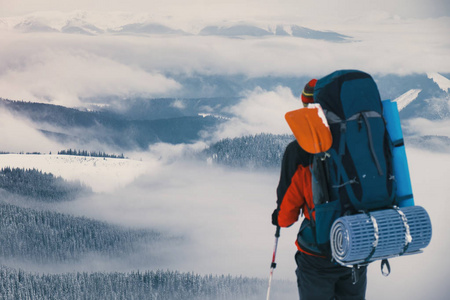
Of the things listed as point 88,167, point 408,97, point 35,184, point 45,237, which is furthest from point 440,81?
point 88,167

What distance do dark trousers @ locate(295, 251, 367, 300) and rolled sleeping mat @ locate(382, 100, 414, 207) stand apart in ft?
2.14

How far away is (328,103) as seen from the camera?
319cm

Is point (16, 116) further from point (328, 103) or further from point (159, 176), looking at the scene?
point (328, 103)

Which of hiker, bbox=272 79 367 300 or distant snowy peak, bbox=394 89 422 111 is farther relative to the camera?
distant snowy peak, bbox=394 89 422 111

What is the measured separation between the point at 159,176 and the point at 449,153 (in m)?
80.6

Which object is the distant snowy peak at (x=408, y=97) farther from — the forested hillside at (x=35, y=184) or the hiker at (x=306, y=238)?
the hiker at (x=306, y=238)

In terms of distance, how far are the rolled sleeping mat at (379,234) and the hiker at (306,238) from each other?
0.30 m

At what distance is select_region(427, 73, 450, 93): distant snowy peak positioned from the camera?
77.9m

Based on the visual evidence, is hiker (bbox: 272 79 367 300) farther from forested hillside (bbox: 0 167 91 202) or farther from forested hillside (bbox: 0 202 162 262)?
forested hillside (bbox: 0 167 91 202)

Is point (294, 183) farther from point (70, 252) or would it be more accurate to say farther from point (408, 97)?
point (408, 97)

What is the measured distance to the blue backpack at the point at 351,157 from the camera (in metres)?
3.13

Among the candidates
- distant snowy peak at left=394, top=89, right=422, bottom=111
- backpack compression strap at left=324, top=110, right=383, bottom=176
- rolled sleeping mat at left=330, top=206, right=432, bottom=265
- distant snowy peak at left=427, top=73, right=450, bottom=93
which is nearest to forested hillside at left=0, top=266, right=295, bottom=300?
rolled sleeping mat at left=330, top=206, right=432, bottom=265

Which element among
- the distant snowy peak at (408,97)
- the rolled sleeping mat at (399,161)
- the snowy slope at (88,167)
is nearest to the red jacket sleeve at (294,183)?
the rolled sleeping mat at (399,161)

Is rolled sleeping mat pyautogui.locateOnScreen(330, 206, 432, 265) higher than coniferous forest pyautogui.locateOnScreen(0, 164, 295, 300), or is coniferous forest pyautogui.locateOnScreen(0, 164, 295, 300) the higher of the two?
rolled sleeping mat pyautogui.locateOnScreen(330, 206, 432, 265)
